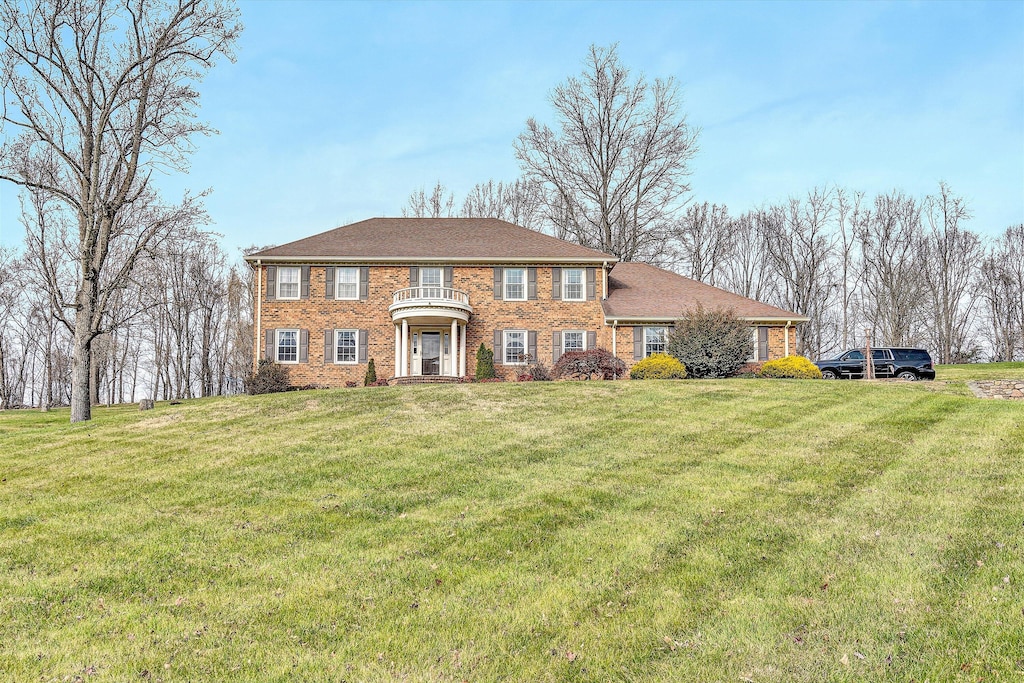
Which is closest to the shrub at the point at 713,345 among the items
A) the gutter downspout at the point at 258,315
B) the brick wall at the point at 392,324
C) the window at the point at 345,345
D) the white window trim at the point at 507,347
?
the brick wall at the point at 392,324

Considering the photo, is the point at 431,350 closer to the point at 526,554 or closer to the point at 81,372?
the point at 81,372

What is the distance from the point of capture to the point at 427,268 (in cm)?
2712

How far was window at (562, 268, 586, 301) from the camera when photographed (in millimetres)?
27312

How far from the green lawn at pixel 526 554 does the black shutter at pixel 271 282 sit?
531 inches

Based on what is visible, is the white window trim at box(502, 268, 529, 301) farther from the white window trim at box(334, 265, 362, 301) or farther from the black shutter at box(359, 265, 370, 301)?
the white window trim at box(334, 265, 362, 301)

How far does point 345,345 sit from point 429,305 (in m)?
3.92

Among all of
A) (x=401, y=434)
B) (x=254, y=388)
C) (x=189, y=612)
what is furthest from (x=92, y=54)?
(x=189, y=612)

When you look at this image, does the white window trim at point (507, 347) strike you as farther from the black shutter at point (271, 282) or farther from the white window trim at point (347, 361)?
the black shutter at point (271, 282)

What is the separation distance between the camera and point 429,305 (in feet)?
81.9

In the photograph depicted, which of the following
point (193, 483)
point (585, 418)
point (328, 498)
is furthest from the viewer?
point (585, 418)

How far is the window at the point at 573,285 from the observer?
27.3m

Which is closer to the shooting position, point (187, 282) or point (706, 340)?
point (706, 340)

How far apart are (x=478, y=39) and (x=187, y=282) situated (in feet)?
113

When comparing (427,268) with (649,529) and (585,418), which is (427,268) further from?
(649,529)
